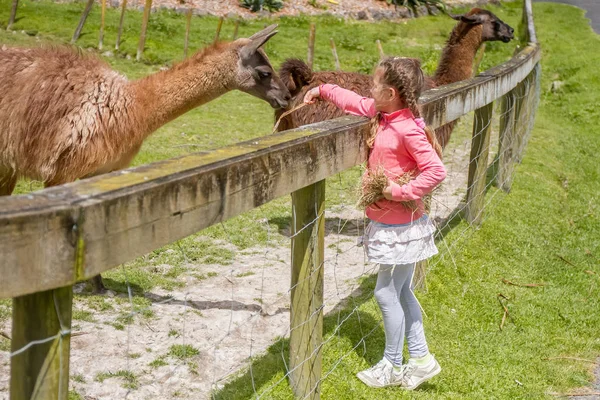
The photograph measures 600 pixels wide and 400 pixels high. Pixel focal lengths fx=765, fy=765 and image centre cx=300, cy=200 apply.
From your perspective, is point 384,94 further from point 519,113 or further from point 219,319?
point 519,113

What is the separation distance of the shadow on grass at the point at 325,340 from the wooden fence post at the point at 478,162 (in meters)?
1.88

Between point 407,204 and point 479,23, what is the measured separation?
5.84 m

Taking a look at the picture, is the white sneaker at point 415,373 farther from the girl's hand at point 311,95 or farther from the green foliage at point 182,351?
the girl's hand at point 311,95

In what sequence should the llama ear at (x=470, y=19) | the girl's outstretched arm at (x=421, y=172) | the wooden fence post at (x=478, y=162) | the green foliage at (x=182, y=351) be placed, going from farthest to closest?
the llama ear at (x=470, y=19) → the wooden fence post at (x=478, y=162) → the green foliage at (x=182, y=351) → the girl's outstretched arm at (x=421, y=172)

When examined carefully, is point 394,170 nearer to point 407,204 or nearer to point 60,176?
point 407,204

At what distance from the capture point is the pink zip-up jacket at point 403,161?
3.32 metres

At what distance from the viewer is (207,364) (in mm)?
3898

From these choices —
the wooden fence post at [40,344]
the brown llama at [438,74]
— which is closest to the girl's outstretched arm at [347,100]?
the wooden fence post at [40,344]

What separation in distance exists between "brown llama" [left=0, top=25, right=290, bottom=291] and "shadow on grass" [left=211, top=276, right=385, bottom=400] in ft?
5.01

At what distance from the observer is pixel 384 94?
338 centimetres

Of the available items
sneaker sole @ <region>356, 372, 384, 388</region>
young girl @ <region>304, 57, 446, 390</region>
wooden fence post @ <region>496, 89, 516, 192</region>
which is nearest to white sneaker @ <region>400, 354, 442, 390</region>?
young girl @ <region>304, 57, 446, 390</region>

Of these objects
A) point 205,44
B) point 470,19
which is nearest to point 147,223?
point 470,19

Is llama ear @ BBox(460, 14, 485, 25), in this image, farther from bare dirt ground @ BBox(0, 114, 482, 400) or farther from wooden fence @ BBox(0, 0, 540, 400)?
wooden fence @ BBox(0, 0, 540, 400)

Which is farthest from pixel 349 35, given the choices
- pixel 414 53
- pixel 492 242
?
pixel 492 242
